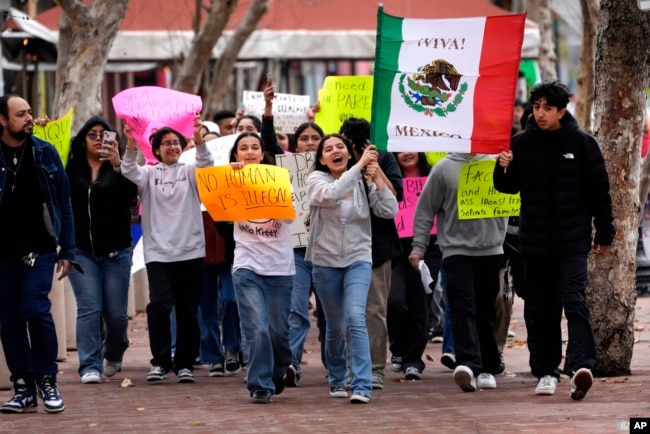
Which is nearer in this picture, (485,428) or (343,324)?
(485,428)

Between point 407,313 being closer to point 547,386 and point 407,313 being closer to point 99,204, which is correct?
point 547,386

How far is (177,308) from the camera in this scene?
11711mm

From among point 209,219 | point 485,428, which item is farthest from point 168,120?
point 485,428

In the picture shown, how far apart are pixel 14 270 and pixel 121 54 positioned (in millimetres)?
17218

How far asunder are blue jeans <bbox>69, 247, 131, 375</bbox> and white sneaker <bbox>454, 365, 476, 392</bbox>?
9.16 ft

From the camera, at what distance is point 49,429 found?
9133mm

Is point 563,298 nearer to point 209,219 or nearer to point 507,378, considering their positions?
point 507,378

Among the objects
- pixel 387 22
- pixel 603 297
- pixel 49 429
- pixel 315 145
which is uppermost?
pixel 387 22

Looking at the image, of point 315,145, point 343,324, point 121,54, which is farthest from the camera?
point 121,54

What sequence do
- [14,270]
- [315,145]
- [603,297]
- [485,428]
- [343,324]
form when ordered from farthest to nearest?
1. [315,145]
2. [603,297]
3. [343,324]
4. [14,270]
5. [485,428]

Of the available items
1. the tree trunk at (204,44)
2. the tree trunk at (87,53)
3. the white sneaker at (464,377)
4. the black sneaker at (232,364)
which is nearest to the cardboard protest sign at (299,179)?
the black sneaker at (232,364)

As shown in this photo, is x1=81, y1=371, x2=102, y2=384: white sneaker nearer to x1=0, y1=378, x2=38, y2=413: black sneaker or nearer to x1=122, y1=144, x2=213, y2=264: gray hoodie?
x1=122, y1=144, x2=213, y2=264: gray hoodie

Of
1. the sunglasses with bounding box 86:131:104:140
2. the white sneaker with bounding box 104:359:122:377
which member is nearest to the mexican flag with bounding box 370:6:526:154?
the sunglasses with bounding box 86:131:104:140

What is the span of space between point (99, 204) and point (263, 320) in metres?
2.11
